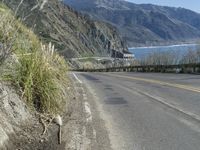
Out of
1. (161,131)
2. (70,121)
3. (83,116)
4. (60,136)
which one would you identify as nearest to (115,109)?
(83,116)

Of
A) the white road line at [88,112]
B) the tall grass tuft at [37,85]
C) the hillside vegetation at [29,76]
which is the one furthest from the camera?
the white road line at [88,112]

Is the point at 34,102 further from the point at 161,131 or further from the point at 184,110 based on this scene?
the point at 184,110

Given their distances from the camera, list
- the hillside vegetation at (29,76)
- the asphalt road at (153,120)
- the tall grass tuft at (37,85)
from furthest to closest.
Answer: the tall grass tuft at (37,85), the hillside vegetation at (29,76), the asphalt road at (153,120)

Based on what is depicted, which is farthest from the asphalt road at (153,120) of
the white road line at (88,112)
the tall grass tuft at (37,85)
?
the tall grass tuft at (37,85)

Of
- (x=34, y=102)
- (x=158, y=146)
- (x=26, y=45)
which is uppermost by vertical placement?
(x=26, y=45)

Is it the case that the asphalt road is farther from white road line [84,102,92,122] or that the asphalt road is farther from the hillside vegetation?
the hillside vegetation

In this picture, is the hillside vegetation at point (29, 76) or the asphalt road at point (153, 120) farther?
the hillside vegetation at point (29, 76)

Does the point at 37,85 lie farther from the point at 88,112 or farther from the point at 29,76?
the point at 88,112

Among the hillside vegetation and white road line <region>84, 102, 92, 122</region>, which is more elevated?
the hillside vegetation

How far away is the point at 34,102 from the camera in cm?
1026

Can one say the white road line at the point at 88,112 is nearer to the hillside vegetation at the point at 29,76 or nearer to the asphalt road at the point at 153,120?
the asphalt road at the point at 153,120

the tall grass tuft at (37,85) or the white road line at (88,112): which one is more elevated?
the tall grass tuft at (37,85)

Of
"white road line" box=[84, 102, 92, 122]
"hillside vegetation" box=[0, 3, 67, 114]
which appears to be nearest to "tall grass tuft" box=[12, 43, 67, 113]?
"hillside vegetation" box=[0, 3, 67, 114]

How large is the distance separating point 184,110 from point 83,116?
9.08ft
